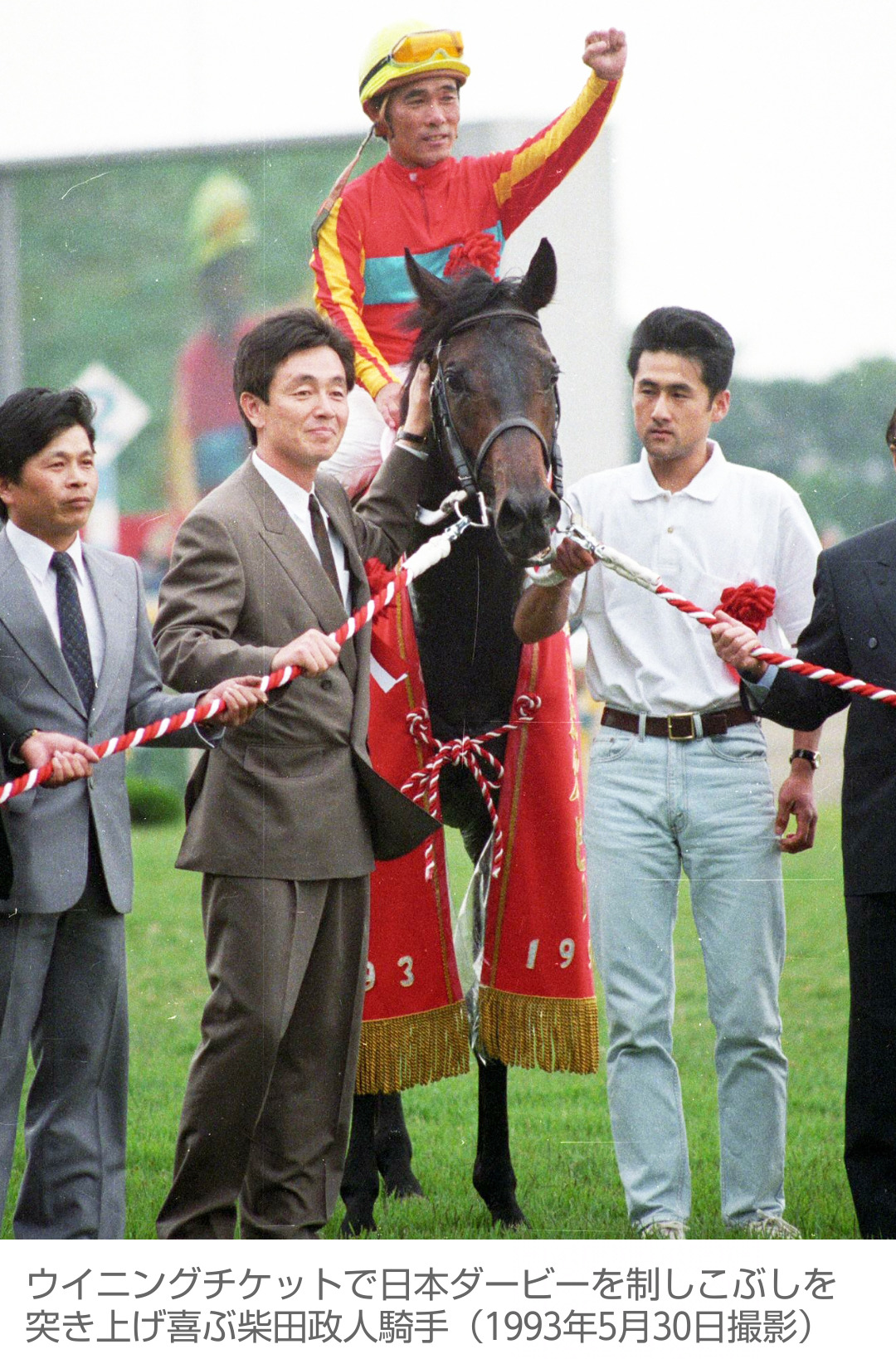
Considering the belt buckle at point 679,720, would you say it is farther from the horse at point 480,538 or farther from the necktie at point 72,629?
the necktie at point 72,629

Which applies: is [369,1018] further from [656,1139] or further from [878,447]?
[878,447]

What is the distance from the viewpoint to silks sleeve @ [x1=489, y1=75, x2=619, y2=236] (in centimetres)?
405

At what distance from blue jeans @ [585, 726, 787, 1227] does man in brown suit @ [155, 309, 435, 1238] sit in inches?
21.4

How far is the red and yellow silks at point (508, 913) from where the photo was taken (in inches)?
161

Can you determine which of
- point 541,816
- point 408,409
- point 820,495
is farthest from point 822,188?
point 541,816

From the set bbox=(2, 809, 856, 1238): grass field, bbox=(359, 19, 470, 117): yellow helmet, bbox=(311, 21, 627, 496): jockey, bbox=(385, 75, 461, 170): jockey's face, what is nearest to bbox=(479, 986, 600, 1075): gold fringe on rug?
bbox=(2, 809, 856, 1238): grass field

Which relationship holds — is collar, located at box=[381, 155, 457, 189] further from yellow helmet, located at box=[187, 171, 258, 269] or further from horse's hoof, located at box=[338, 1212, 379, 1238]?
horse's hoof, located at box=[338, 1212, 379, 1238]

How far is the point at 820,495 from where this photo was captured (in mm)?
4203

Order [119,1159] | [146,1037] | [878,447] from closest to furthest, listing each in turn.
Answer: [119,1159] → [878,447] → [146,1037]

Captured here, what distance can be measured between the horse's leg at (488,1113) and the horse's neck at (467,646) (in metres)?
0.13

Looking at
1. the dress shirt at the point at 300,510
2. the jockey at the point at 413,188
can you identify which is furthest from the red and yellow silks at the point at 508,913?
the jockey at the point at 413,188

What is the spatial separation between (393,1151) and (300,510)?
183cm

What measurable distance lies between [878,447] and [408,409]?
124cm

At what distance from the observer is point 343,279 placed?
4.08 metres
